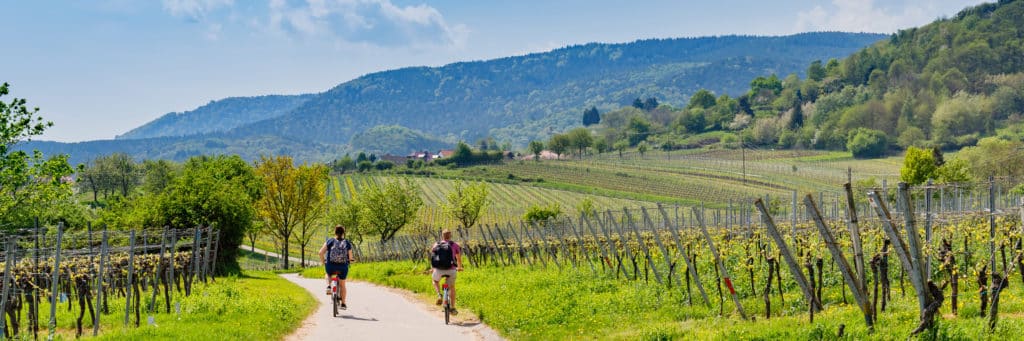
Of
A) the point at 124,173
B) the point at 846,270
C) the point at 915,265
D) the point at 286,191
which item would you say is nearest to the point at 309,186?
the point at 286,191

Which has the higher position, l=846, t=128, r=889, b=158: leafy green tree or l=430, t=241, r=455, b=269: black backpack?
l=846, t=128, r=889, b=158: leafy green tree

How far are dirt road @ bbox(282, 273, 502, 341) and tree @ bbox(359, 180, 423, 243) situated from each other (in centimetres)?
4096

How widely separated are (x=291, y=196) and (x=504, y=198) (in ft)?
195

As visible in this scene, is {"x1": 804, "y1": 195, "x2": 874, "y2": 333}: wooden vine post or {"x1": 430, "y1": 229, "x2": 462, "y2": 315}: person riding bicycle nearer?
{"x1": 804, "y1": 195, "x2": 874, "y2": 333}: wooden vine post

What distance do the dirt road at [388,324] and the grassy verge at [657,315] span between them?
0.55m

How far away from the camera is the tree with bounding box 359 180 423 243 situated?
60750mm

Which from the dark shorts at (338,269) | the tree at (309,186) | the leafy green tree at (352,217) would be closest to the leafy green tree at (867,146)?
the leafy green tree at (352,217)

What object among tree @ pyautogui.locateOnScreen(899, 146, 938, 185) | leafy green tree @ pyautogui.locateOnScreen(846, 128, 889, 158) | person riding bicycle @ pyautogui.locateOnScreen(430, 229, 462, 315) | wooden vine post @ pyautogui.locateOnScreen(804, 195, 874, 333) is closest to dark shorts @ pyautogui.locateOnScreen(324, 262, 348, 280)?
person riding bicycle @ pyautogui.locateOnScreen(430, 229, 462, 315)

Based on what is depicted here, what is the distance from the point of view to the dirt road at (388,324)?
45.1ft

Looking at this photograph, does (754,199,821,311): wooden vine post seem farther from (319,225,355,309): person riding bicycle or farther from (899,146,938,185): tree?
(899,146,938,185): tree

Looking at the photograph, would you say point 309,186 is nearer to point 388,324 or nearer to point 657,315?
point 388,324

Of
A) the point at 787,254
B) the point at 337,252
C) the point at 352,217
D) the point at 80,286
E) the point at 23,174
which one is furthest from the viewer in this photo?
the point at 352,217

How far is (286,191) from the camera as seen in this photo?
5328cm

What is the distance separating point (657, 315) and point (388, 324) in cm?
489
